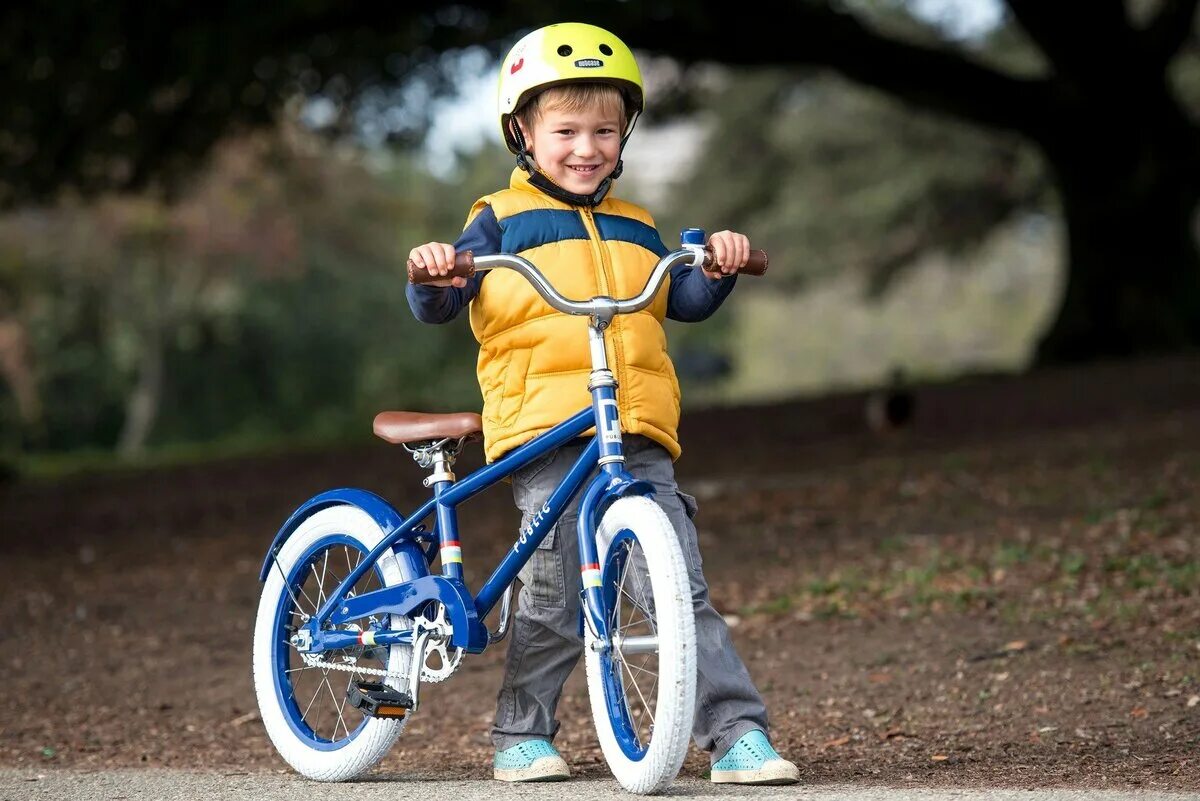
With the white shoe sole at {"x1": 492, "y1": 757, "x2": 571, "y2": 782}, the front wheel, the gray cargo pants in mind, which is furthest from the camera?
the white shoe sole at {"x1": 492, "y1": 757, "x2": 571, "y2": 782}

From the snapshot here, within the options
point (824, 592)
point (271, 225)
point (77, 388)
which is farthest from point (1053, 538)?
point (77, 388)

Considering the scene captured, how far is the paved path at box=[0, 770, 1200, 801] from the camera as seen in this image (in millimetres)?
3354

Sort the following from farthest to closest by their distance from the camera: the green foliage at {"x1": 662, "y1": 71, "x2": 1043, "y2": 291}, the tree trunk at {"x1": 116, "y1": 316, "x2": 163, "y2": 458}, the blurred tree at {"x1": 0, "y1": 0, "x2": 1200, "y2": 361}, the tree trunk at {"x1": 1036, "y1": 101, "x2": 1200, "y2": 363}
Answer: the green foliage at {"x1": 662, "y1": 71, "x2": 1043, "y2": 291} < the tree trunk at {"x1": 116, "y1": 316, "x2": 163, "y2": 458} < the tree trunk at {"x1": 1036, "y1": 101, "x2": 1200, "y2": 363} < the blurred tree at {"x1": 0, "y1": 0, "x2": 1200, "y2": 361}

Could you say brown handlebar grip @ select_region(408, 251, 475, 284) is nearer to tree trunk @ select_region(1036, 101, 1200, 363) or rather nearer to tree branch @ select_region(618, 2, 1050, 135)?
tree branch @ select_region(618, 2, 1050, 135)

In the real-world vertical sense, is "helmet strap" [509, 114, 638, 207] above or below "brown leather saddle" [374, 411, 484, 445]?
above

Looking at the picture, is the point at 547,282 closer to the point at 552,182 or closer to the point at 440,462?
the point at 552,182

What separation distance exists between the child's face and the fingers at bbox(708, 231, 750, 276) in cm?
36

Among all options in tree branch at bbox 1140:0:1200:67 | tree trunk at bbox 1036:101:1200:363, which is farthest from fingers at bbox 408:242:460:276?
tree branch at bbox 1140:0:1200:67

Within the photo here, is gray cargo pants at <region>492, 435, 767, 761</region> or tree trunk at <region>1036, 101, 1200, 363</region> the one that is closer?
gray cargo pants at <region>492, 435, 767, 761</region>

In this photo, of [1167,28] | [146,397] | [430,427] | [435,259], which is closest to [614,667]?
[430,427]

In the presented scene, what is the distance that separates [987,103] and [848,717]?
1014 cm

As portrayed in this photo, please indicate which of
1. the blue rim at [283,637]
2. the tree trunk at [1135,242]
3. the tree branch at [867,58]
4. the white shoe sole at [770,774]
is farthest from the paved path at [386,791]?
the tree trunk at [1135,242]

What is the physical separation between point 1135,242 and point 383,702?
39.0 feet

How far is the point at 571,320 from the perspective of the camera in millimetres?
3721
